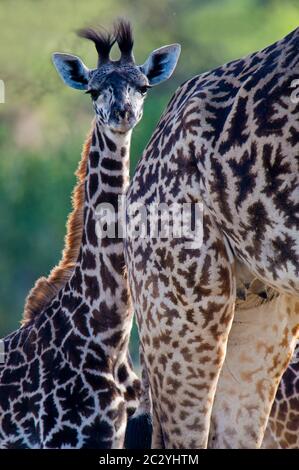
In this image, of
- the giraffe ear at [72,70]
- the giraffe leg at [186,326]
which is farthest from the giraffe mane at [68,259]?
the giraffe leg at [186,326]

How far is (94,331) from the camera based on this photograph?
6367mm

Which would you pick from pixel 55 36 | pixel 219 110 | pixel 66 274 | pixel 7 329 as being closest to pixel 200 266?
pixel 219 110

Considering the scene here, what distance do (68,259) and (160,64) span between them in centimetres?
109

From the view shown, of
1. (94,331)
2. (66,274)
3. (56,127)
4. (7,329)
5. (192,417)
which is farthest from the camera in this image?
(56,127)

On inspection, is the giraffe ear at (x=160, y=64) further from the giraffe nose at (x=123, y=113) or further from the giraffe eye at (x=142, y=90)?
the giraffe nose at (x=123, y=113)

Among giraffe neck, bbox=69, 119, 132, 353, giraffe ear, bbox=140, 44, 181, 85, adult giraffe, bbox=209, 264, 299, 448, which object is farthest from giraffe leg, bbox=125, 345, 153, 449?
giraffe ear, bbox=140, 44, 181, 85

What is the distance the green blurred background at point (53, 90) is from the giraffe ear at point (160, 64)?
23.3 feet

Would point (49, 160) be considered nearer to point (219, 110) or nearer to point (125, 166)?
point (125, 166)

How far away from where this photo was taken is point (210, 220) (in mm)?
4645

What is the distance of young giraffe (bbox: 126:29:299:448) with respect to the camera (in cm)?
438

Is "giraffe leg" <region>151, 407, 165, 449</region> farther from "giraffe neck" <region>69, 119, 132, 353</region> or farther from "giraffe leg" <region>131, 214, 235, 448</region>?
"giraffe neck" <region>69, 119, 132, 353</region>

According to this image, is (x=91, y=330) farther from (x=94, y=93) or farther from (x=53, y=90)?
(x=53, y=90)

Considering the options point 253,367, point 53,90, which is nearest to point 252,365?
point 253,367

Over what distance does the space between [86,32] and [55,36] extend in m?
11.6
